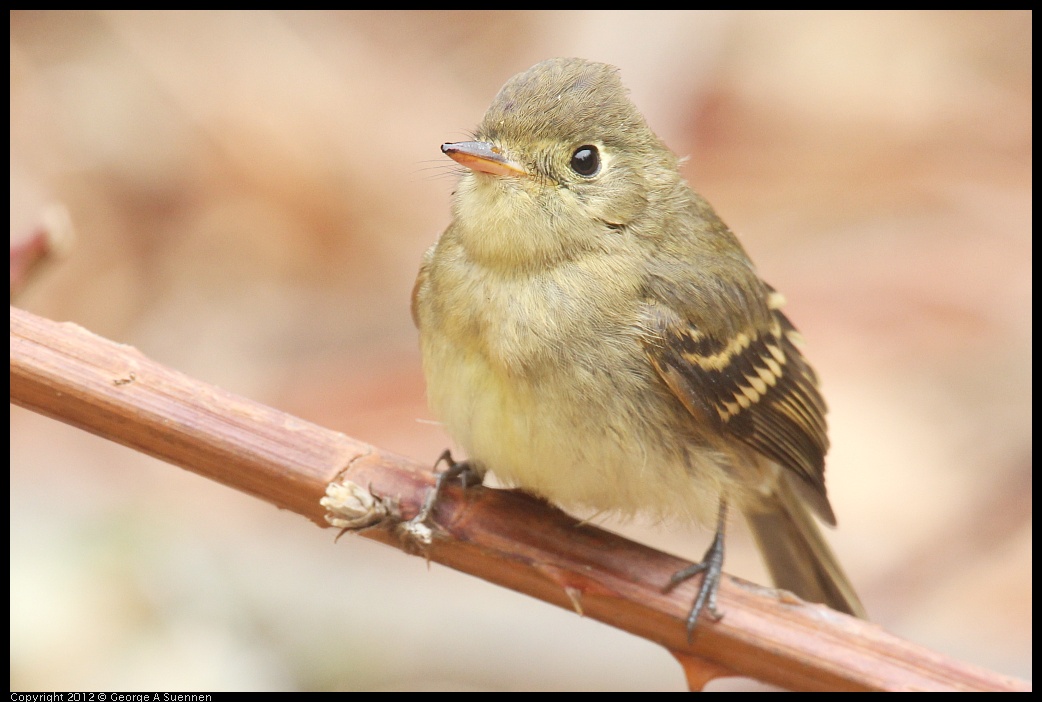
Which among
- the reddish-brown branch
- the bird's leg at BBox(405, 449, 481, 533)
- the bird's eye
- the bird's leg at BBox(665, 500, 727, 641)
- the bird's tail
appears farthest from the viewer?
the bird's tail

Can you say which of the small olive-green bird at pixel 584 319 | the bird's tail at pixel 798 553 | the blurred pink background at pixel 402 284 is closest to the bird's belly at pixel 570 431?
the small olive-green bird at pixel 584 319

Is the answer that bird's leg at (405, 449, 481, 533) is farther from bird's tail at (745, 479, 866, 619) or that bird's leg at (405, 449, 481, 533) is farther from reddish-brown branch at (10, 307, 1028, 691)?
bird's tail at (745, 479, 866, 619)

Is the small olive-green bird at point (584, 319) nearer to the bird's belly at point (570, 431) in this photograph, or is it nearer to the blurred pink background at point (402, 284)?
the bird's belly at point (570, 431)

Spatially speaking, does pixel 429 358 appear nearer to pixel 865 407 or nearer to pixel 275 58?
pixel 865 407

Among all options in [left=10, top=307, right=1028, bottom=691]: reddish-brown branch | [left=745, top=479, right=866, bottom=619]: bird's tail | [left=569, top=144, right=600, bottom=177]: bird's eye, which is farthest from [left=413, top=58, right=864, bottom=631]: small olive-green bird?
[left=745, top=479, right=866, bottom=619]: bird's tail

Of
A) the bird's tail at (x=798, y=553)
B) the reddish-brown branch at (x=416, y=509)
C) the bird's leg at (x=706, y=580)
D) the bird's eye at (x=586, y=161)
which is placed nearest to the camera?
the reddish-brown branch at (x=416, y=509)

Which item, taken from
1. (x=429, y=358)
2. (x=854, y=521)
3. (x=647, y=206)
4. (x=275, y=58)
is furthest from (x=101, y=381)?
(x=275, y=58)
